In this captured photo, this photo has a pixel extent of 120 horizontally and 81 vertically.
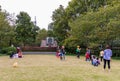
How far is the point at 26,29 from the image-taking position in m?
78.1

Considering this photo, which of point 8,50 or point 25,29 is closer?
point 8,50

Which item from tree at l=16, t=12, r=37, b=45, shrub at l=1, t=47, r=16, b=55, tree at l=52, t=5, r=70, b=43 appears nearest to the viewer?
shrub at l=1, t=47, r=16, b=55

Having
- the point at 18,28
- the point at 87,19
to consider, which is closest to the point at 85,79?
the point at 87,19

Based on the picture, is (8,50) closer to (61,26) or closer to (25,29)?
(61,26)

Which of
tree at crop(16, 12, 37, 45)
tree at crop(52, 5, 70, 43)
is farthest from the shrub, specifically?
tree at crop(16, 12, 37, 45)

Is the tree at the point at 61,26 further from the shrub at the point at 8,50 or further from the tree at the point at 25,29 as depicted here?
the shrub at the point at 8,50

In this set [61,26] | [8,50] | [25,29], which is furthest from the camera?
[25,29]

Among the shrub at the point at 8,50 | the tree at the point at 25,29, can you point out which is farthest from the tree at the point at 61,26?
the shrub at the point at 8,50

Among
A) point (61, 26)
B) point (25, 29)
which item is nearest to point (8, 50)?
point (61, 26)

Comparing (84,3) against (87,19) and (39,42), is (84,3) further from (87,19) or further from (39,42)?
(39,42)

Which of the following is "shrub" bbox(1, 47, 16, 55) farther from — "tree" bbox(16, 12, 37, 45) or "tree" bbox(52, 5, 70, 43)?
"tree" bbox(16, 12, 37, 45)

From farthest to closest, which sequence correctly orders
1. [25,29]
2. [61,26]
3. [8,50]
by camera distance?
[25,29]
[61,26]
[8,50]

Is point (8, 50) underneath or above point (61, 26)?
underneath

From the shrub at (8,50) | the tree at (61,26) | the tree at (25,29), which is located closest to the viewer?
the shrub at (8,50)
